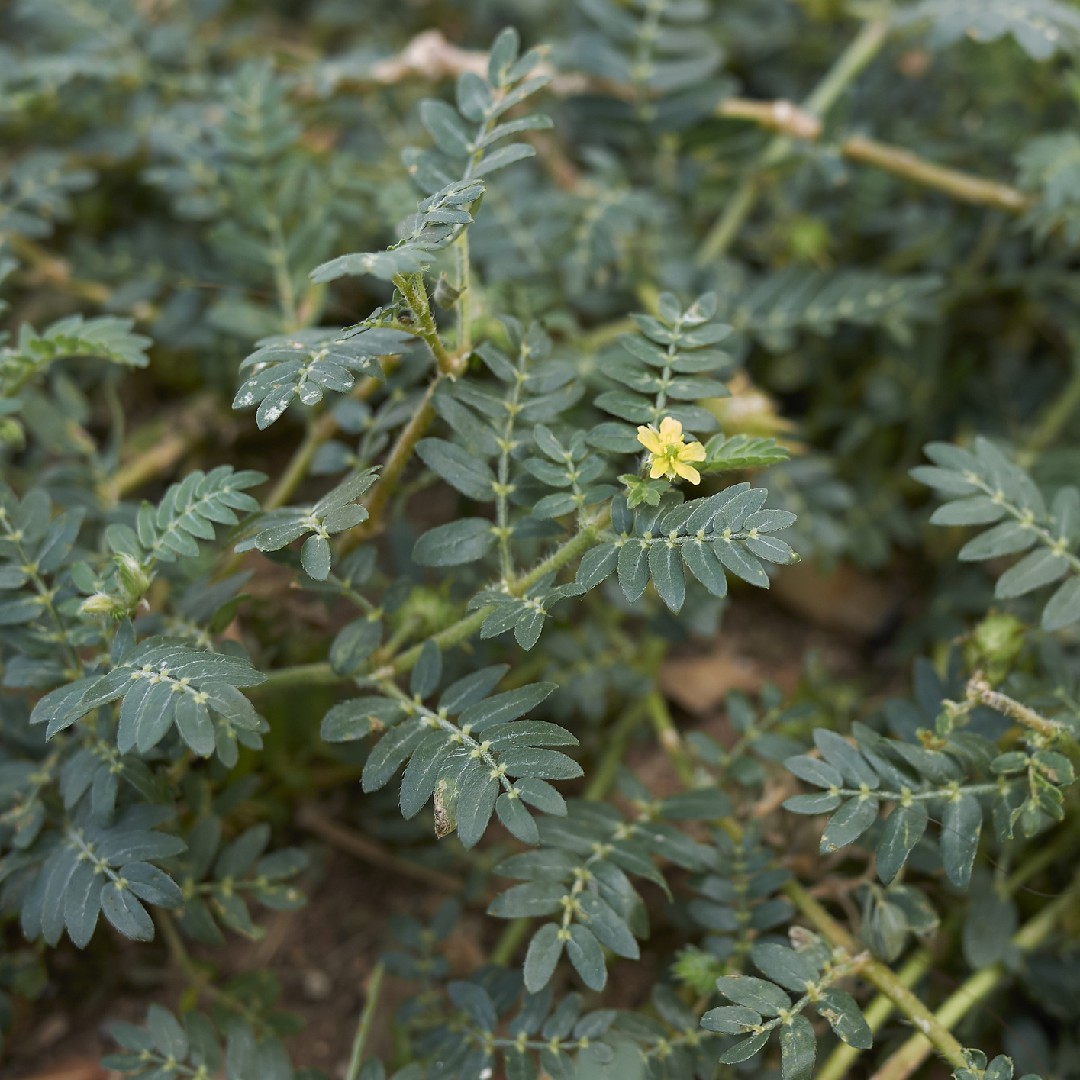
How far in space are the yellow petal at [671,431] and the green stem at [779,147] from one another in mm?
977

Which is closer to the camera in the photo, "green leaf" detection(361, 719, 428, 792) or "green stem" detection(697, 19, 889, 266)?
"green leaf" detection(361, 719, 428, 792)

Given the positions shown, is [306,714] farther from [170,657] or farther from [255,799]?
[170,657]

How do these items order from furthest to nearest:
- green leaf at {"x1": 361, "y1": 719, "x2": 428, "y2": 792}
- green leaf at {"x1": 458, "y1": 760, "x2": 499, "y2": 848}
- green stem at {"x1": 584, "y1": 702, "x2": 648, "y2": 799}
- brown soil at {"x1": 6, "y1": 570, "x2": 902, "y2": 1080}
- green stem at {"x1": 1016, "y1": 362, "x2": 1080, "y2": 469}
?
green stem at {"x1": 1016, "y1": 362, "x2": 1080, "y2": 469}, green stem at {"x1": 584, "y1": 702, "x2": 648, "y2": 799}, brown soil at {"x1": 6, "y1": 570, "x2": 902, "y2": 1080}, green leaf at {"x1": 361, "y1": 719, "x2": 428, "y2": 792}, green leaf at {"x1": 458, "y1": 760, "x2": 499, "y2": 848}

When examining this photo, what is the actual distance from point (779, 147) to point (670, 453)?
1.21 meters

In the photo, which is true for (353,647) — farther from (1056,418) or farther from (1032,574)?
(1056,418)

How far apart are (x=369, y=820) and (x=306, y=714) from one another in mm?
226

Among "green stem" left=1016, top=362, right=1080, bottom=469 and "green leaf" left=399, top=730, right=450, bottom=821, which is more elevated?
"green leaf" left=399, top=730, right=450, bottom=821

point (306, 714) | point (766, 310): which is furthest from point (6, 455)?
point (766, 310)

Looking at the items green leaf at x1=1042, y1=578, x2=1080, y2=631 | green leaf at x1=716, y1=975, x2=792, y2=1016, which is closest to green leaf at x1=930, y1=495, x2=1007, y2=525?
green leaf at x1=1042, y1=578, x2=1080, y2=631

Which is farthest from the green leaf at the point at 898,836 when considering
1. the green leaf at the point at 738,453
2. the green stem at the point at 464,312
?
the green stem at the point at 464,312

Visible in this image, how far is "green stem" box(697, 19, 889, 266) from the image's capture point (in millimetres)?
2312

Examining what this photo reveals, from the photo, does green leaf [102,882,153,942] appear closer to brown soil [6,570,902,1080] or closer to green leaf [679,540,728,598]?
brown soil [6,570,902,1080]

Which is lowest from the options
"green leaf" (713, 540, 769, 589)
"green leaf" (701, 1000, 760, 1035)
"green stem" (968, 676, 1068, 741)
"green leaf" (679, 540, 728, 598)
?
"green leaf" (701, 1000, 760, 1035)

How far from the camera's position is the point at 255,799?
1.92 m
